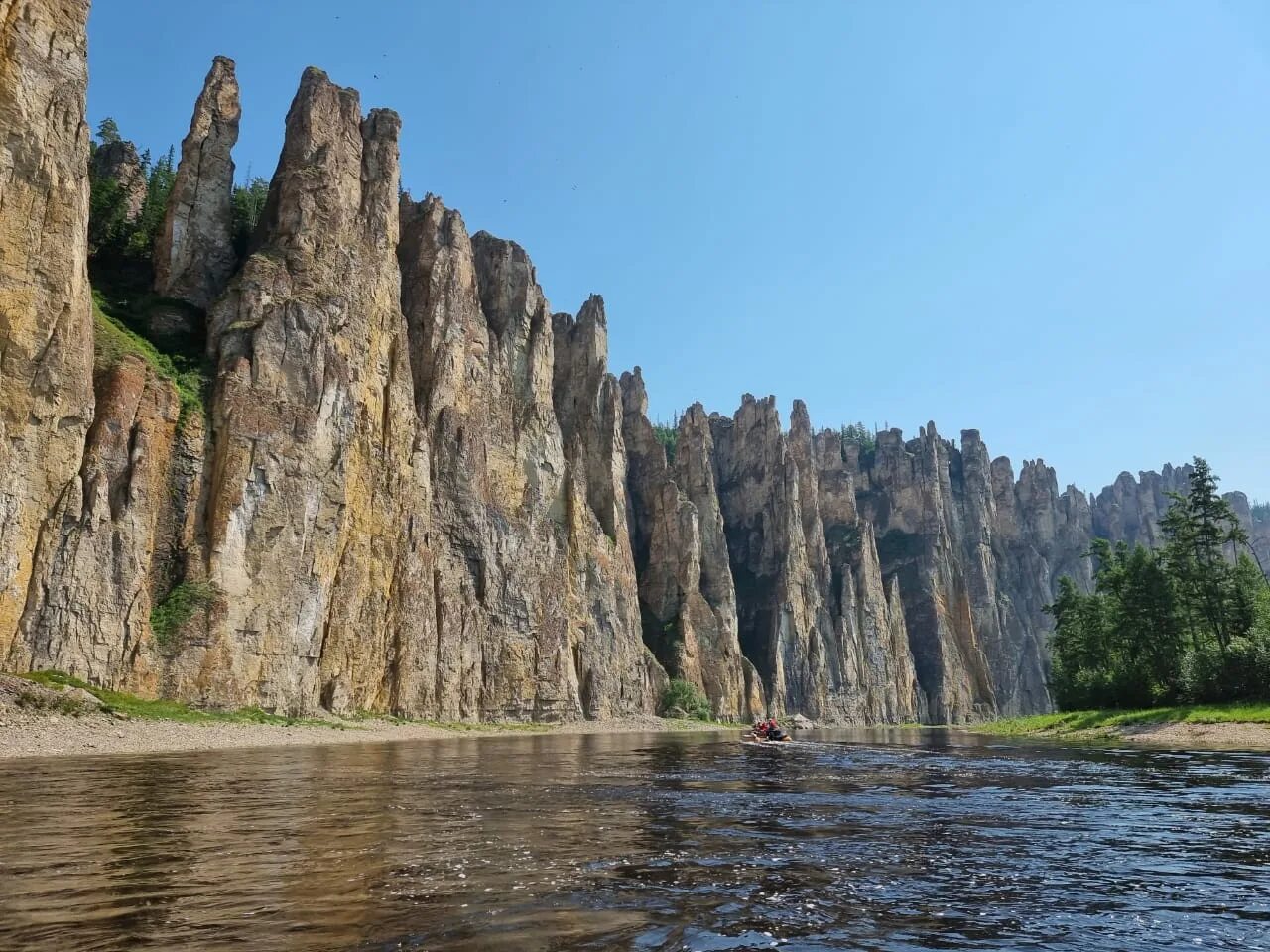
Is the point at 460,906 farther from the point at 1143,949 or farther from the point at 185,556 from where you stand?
the point at 185,556

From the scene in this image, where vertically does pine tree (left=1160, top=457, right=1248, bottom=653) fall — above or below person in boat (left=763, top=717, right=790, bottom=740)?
above

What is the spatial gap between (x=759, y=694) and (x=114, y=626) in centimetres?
10444

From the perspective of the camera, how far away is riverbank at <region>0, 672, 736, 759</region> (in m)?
33.2

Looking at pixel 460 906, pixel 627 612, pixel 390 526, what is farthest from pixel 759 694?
pixel 460 906

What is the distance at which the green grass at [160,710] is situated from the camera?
41.0 metres

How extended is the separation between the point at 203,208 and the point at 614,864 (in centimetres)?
7707

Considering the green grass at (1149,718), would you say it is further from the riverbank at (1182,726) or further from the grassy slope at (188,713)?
the grassy slope at (188,713)

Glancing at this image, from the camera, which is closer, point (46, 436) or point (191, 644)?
point (46, 436)

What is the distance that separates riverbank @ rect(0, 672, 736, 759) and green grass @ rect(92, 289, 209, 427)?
21.7m

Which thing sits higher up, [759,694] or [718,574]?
[718,574]

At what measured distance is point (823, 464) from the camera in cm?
19538

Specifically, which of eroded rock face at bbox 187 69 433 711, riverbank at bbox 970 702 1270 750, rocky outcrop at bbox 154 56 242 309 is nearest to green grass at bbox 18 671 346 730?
eroded rock face at bbox 187 69 433 711

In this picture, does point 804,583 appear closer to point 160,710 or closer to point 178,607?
point 178,607

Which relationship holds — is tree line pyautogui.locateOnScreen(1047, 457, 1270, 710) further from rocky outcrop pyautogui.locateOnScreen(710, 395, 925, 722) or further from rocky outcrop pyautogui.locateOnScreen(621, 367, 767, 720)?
rocky outcrop pyautogui.locateOnScreen(710, 395, 925, 722)
